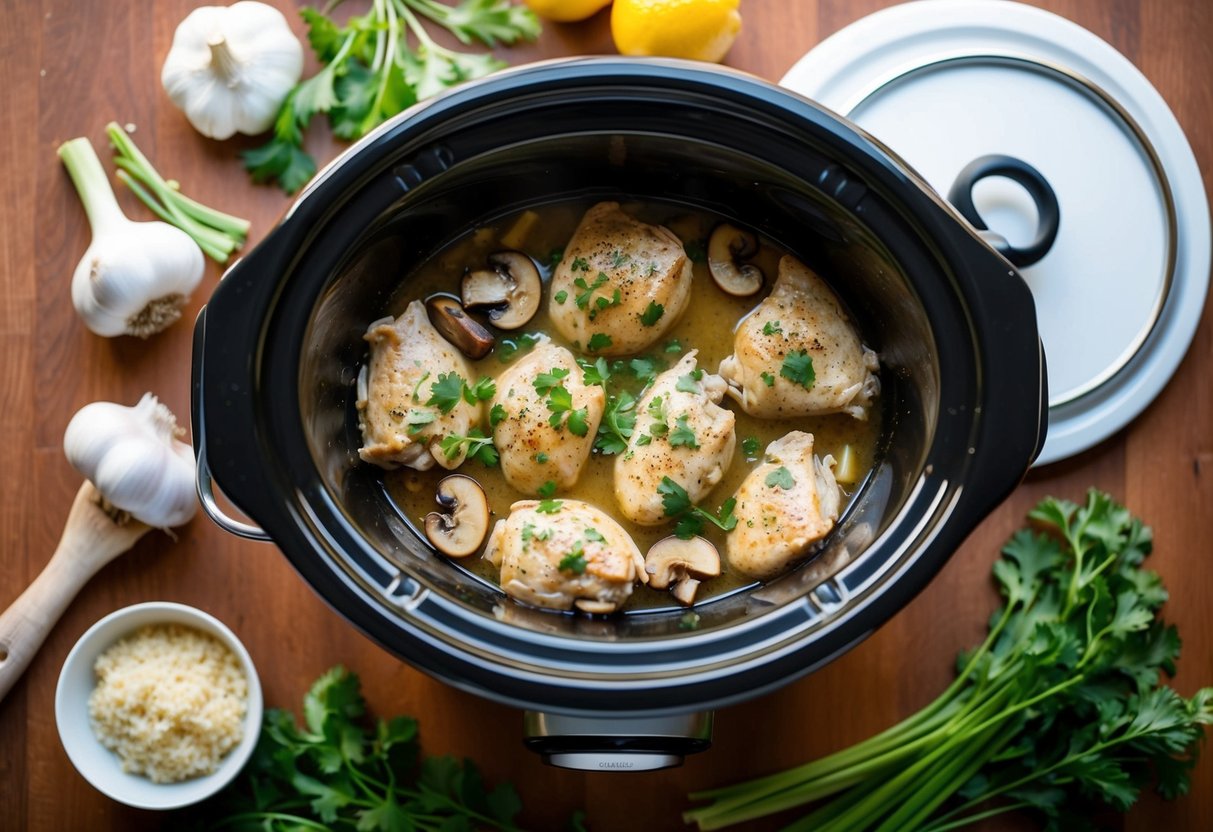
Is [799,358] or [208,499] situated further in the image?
[799,358]

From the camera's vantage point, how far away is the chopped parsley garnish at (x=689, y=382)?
1632mm

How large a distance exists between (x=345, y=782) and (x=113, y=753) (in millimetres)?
402

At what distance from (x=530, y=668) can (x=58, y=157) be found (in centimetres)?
133

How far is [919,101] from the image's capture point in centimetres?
184

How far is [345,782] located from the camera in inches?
68.7

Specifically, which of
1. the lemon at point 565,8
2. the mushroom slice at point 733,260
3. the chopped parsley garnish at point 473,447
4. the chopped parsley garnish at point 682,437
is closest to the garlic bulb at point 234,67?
the lemon at point 565,8

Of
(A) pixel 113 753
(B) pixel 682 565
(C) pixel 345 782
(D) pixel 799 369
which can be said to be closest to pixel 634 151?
(D) pixel 799 369

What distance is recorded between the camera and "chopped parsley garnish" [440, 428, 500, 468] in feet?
5.30

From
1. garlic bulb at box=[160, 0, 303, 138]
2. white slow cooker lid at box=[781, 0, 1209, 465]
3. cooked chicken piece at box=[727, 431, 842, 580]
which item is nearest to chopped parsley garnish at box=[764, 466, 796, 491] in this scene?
cooked chicken piece at box=[727, 431, 842, 580]

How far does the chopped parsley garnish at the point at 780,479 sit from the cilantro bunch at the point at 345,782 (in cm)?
69

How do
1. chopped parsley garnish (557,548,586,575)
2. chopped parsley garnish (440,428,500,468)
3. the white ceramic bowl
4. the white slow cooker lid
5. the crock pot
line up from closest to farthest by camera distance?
the crock pot → chopped parsley garnish (557,548,586,575) → chopped parsley garnish (440,428,500,468) → the white ceramic bowl → the white slow cooker lid

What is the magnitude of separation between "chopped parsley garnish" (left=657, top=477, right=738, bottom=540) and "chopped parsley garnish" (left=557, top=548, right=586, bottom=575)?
0.17 m

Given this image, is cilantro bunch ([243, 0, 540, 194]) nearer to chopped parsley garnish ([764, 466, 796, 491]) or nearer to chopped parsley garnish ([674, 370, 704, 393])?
chopped parsley garnish ([674, 370, 704, 393])

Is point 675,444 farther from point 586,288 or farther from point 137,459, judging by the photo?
point 137,459
